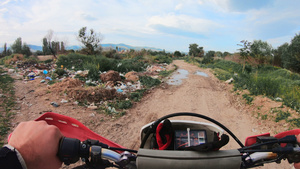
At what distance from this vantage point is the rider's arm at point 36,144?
2.87ft

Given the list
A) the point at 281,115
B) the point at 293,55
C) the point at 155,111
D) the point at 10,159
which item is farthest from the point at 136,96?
the point at 293,55

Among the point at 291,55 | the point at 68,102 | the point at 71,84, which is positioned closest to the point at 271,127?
the point at 68,102

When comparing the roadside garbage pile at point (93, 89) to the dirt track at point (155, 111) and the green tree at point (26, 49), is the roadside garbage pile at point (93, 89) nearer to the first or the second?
the dirt track at point (155, 111)

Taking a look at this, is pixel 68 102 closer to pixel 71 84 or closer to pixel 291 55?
pixel 71 84

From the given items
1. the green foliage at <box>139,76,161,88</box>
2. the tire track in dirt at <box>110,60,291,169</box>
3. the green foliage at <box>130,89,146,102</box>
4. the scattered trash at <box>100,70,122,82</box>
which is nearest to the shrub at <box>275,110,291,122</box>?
the tire track in dirt at <box>110,60,291,169</box>

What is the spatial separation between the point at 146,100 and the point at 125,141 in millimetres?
3185

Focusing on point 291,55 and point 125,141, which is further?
point 291,55

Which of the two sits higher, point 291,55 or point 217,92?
point 291,55

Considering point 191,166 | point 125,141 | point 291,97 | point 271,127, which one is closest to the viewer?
point 191,166

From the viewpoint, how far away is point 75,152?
1.09m

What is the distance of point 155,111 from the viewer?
6.31 m

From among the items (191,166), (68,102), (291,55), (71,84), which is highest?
(291,55)

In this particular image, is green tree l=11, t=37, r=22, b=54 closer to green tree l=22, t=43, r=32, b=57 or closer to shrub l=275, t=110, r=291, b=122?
green tree l=22, t=43, r=32, b=57

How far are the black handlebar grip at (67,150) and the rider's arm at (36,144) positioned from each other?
0.10 feet
